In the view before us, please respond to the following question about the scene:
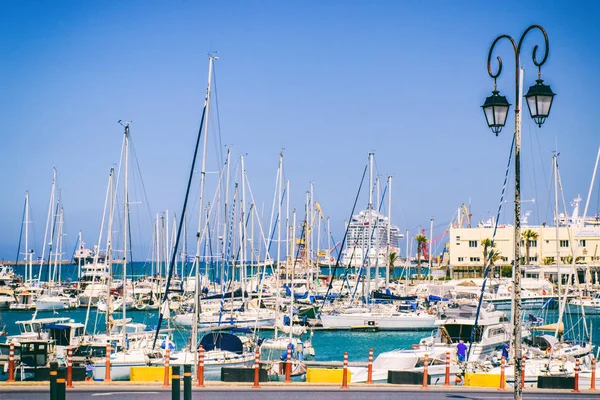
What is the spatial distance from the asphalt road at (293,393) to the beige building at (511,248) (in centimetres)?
8715

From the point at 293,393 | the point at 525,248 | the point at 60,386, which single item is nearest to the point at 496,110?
the point at 60,386

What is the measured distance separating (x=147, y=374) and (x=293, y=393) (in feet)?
19.3

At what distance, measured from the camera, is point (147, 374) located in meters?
27.2

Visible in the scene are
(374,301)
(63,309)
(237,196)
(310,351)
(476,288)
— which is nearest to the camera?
(310,351)

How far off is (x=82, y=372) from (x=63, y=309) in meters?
65.8

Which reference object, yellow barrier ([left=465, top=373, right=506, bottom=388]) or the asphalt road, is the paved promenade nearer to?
the asphalt road

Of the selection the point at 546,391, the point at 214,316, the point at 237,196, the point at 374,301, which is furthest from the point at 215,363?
the point at 374,301

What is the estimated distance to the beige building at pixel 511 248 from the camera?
4579 inches

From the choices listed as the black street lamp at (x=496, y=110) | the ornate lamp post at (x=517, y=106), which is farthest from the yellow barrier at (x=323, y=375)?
the black street lamp at (x=496, y=110)

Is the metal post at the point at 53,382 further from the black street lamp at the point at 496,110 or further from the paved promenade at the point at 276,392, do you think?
the paved promenade at the point at 276,392

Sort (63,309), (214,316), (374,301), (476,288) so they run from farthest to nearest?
(476,288)
(63,309)
(374,301)
(214,316)

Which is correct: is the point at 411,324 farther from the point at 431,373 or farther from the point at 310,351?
the point at 431,373

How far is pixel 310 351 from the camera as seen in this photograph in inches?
1895

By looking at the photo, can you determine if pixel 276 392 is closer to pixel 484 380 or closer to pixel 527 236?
pixel 484 380
